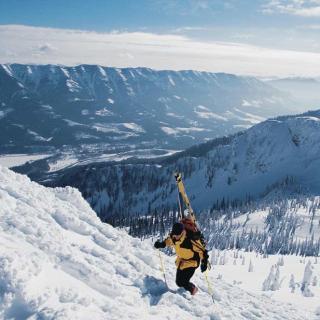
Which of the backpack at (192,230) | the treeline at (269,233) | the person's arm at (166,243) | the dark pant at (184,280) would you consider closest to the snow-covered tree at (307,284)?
the dark pant at (184,280)

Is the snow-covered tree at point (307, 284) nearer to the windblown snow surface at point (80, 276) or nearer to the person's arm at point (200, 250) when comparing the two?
the windblown snow surface at point (80, 276)

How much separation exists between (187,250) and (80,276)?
18.4 ft

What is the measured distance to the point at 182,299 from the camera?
19531mm

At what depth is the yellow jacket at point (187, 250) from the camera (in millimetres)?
20688

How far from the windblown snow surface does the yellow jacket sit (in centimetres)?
131

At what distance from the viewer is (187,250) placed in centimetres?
2081

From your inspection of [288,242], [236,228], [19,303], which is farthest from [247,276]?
[236,228]

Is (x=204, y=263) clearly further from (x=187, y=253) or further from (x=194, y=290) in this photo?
(x=194, y=290)

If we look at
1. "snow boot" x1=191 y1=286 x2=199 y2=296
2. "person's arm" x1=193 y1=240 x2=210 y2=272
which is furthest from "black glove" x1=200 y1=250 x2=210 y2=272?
"snow boot" x1=191 y1=286 x2=199 y2=296

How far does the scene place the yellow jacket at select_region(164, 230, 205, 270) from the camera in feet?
67.9

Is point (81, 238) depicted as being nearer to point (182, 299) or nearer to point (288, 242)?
point (182, 299)

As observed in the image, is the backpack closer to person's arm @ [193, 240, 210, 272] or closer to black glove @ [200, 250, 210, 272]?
person's arm @ [193, 240, 210, 272]

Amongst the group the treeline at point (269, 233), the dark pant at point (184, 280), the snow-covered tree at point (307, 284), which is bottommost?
the treeline at point (269, 233)

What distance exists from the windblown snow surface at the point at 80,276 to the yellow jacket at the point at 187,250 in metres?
1.31
